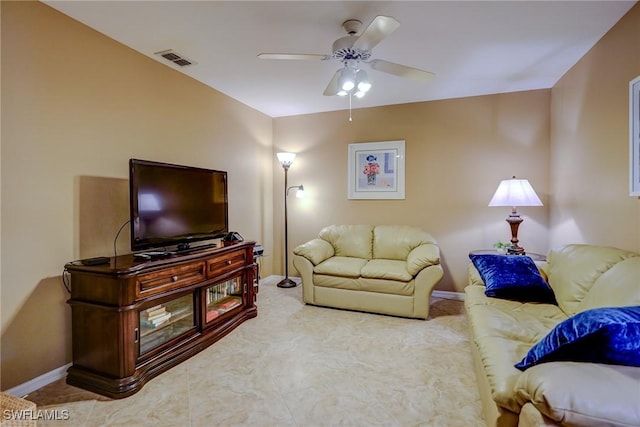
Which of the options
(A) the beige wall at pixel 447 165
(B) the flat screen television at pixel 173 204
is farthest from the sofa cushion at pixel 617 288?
(B) the flat screen television at pixel 173 204

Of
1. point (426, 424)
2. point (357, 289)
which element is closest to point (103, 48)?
point (357, 289)

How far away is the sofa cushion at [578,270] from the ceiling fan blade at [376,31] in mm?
1944

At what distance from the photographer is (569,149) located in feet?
9.97

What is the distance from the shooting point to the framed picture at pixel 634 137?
1.99 m

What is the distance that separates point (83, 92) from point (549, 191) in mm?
4616

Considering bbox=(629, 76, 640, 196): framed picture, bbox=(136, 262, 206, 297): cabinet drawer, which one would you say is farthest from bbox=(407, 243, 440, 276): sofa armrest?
bbox=(136, 262, 206, 297): cabinet drawer

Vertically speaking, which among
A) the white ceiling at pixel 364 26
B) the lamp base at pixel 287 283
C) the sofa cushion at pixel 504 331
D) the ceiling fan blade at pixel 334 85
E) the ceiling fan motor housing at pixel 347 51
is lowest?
the lamp base at pixel 287 283

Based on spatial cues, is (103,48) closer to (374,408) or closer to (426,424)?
(374,408)

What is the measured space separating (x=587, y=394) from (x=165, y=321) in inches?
98.7

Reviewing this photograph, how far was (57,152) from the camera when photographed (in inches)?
83.9

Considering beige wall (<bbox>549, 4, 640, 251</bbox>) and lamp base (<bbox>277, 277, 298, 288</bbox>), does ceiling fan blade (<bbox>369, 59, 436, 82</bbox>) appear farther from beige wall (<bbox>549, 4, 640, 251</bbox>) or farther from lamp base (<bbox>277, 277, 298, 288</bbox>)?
lamp base (<bbox>277, 277, 298, 288</bbox>)

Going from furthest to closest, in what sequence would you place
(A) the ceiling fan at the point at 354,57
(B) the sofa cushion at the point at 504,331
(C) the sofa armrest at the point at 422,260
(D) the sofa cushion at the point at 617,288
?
(C) the sofa armrest at the point at 422,260 → (A) the ceiling fan at the point at 354,57 → (D) the sofa cushion at the point at 617,288 → (B) the sofa cushion at the point at 504,331

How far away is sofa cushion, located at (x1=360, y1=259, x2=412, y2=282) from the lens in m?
3.19

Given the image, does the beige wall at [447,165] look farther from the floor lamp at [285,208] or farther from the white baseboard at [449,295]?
the floor lamp at [285,208]
